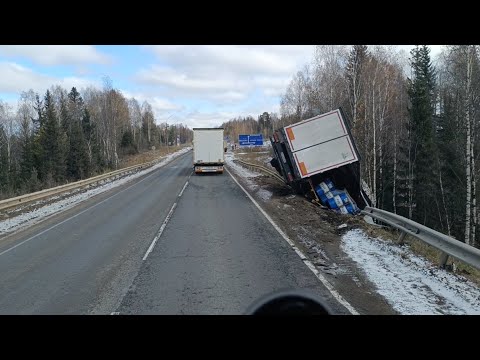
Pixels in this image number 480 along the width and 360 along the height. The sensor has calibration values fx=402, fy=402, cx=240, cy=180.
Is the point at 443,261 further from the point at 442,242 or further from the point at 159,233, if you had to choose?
the point at 159,233

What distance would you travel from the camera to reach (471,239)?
73.6 feet

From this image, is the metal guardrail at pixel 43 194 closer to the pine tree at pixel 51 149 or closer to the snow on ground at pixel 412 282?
the snow on ground at pixel 412 282

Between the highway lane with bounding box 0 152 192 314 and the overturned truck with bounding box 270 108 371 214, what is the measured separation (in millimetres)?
5490

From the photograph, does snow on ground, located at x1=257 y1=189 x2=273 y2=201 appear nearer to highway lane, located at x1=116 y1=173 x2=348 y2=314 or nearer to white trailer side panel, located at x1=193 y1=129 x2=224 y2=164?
highway lane, located at x1=116 y1=173 x2=348 y2=314

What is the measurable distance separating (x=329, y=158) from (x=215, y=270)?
8.49m

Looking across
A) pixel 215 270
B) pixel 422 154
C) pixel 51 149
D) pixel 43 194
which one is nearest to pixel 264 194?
pixel 43 194

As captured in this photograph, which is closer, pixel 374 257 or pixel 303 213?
pixel 374 257
